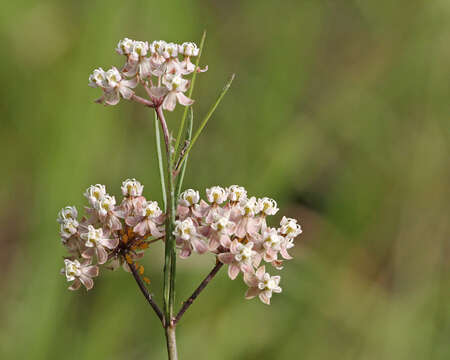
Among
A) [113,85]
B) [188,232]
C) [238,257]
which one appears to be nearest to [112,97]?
[113,85]

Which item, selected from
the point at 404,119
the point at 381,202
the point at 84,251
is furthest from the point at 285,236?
the point at 404,119

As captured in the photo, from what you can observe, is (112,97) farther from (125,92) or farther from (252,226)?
(252,226)

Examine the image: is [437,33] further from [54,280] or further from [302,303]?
[54,280]

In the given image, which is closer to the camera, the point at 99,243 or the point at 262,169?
the point at 99,243

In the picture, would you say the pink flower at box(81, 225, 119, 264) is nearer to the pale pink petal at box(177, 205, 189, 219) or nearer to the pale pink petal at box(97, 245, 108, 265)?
the pale pink petal at box(97, 245, 108, 265)

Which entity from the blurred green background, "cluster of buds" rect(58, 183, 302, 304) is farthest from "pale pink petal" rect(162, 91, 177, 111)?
the blurred green background

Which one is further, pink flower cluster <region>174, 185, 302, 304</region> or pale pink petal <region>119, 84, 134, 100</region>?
pale pink petal <region>119, 84, 134, 100</region>

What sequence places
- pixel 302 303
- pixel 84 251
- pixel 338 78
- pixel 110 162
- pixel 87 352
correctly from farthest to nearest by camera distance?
pixel 338 78
pixel 110 162
pixel 302 303
pixel 87 352
pixel 84 251

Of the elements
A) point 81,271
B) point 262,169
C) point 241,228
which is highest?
point 241,228
